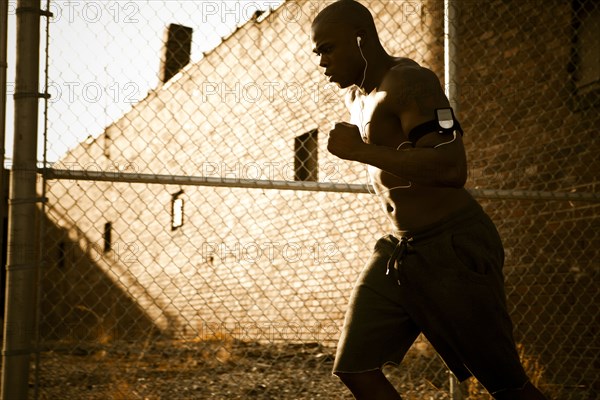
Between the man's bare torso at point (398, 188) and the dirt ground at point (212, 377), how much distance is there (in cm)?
252

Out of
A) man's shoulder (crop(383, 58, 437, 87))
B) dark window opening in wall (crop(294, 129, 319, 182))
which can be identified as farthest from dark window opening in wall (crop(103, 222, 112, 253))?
man's shoulder (crop(383, 58, 437, 87))

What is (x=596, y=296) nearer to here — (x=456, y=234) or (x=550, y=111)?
(x=550, y=111)

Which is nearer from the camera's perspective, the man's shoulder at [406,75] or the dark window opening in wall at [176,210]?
the man's shoulder at [406,75]

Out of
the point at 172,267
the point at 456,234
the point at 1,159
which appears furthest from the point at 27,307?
the point at 172,267

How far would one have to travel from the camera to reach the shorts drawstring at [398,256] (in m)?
2.62

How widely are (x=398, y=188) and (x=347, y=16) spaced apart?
0.65m

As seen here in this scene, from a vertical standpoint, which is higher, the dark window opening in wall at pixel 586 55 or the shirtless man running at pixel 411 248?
the dark window opening in wall at pixel 586 55

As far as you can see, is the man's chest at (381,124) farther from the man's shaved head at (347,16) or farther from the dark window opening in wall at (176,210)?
the dark window opening in wall at (176,210)

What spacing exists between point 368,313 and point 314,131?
8.78 metres

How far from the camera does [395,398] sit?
257 cm

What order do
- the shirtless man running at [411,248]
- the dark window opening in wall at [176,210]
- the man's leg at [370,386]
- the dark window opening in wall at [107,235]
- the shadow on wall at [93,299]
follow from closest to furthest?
1. the shirtless man running at [411,248]
2. the man's leg at [370,386]
3. the shadow on wall at [93,299]
4. the dark window opening in wall at [176,210]
5. the dark window opening in wall at [107,235]

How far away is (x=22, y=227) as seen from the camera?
319 cm

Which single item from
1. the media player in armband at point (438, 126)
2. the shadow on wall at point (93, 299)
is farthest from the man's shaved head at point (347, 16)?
the shadow on wall at point (93, 299)

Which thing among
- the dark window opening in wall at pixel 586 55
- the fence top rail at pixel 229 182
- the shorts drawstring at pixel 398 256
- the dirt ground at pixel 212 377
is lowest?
the dirt ground at pixel 212 377
